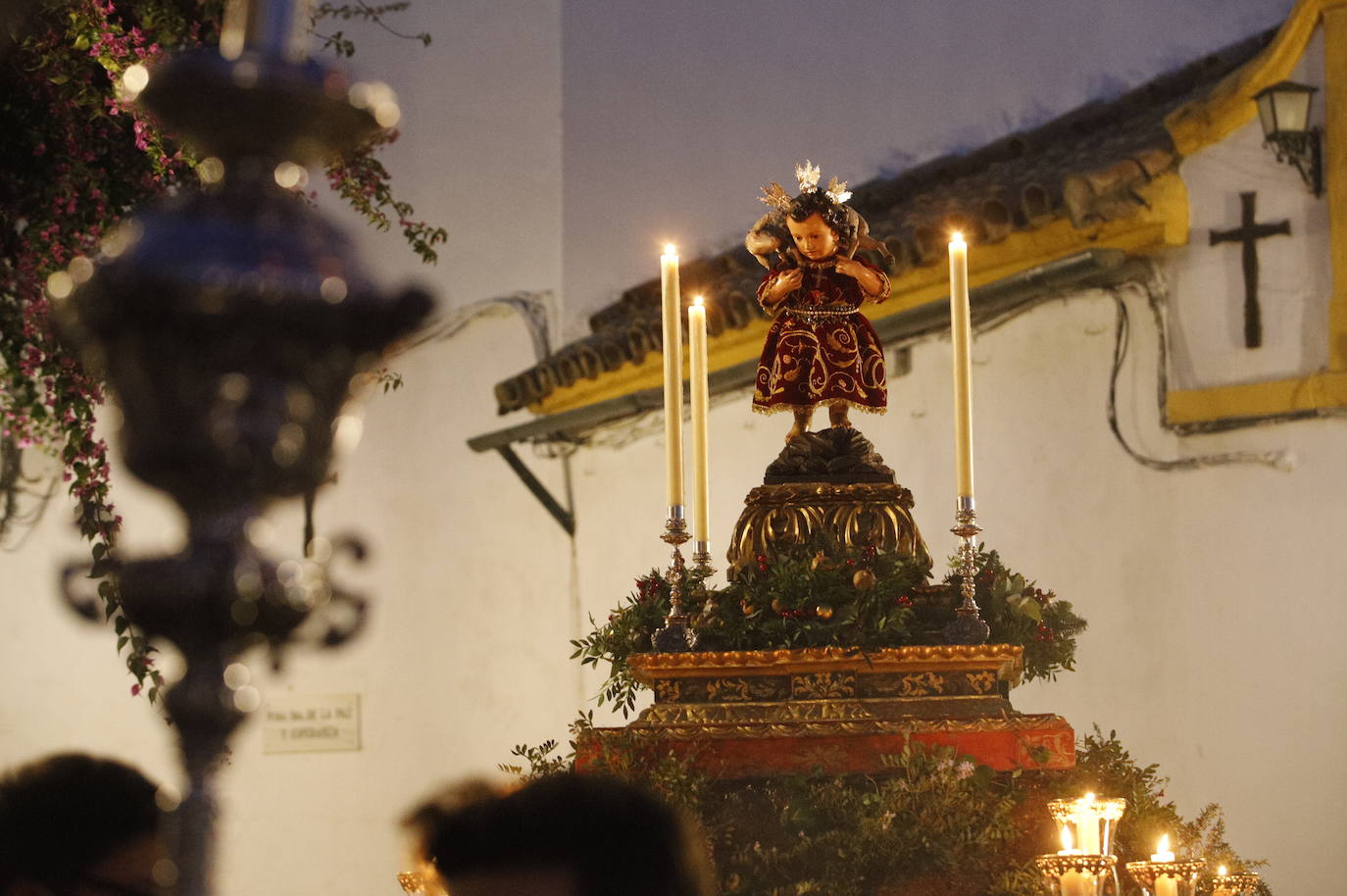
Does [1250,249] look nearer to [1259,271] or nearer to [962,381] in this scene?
[1259,271]

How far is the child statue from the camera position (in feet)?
11.8

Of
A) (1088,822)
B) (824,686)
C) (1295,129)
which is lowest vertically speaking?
(1088,822)

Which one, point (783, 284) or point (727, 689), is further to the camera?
point (783, 284)

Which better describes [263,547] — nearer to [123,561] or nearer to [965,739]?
[123,561]

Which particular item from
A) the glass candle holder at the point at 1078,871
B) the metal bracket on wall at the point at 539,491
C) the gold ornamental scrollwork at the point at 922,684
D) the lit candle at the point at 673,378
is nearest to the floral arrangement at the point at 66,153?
the lit candle at the point at 673,378

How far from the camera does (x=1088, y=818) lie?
2.85 metres

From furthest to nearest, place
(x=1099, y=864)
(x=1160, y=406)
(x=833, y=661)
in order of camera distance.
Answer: (x=1160, y=406) < (x=833, y=661) < (x=1099, y=864)

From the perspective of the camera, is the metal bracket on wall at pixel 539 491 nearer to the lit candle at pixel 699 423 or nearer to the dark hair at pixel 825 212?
the lit candle at pixel 699 423

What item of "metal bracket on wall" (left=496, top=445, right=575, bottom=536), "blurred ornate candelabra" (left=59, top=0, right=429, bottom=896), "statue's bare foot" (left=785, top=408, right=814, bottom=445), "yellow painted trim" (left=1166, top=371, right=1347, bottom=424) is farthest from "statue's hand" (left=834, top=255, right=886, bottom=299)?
"metal bracket on wall" (left=496, top=445, right=575, bottom=536)

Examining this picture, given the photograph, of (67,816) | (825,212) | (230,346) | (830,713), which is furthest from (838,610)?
(230,346)

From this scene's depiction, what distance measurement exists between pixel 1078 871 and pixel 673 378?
4.55 feet

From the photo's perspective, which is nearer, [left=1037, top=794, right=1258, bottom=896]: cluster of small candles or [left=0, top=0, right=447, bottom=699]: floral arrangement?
[left=1037, top=794, right=1258, bottom=896]: cluster of small candles

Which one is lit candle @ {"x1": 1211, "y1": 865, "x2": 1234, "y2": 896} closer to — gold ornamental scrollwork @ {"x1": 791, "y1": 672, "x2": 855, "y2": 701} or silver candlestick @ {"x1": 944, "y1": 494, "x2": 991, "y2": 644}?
silver candlestick @ {"x1": 944, "y1": 494, "x2": 991, "y2": 644}

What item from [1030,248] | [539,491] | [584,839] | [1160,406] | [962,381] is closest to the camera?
[584,839]
